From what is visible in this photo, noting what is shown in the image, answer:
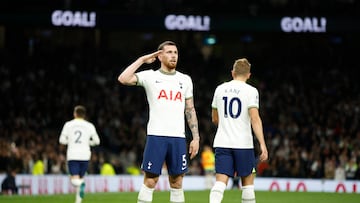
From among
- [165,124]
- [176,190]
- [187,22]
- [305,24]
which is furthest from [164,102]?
[305,24]

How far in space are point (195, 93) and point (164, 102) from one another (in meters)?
24.5

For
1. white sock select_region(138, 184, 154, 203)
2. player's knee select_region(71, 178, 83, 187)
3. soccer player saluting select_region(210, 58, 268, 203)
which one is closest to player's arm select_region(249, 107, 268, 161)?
soccer player saluting select_region(210, 58, 268, 203)

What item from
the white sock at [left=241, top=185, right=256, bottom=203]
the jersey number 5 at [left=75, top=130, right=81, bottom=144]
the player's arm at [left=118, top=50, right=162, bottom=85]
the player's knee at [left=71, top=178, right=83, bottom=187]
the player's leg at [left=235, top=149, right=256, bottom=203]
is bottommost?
the player's knee at [left=71, top=178, right=83, bottom=187]

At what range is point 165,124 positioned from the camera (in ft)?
37.5

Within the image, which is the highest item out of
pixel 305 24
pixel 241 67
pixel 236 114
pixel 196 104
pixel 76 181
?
pixel 305 24

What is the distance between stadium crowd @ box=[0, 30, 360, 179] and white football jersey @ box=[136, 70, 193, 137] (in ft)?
51.9

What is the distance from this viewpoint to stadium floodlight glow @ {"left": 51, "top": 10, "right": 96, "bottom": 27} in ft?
95.1

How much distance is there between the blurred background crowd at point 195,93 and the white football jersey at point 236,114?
592 inches

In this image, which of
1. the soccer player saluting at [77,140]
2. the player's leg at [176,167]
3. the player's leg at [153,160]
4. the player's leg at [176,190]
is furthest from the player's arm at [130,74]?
the soccer player saluting at [77,140]

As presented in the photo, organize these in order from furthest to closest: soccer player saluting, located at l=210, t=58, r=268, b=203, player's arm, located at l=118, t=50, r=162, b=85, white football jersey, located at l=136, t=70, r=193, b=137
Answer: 1. soccer player saluting, located at l=210, t=58, r=268, b=203
2. white football jersey, located at l=136, t=70, r=193, b=137
3. player's arm, located at l=118, t=50, r=162, b=85

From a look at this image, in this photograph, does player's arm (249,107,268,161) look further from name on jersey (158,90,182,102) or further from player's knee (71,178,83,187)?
player's knee (71,178,83,187)

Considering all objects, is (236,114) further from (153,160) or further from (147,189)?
(147,189)

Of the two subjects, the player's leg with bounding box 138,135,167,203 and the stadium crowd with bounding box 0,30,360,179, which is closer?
the player's leg with bounding box 138,135,167,203

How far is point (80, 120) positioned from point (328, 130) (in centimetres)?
1538
